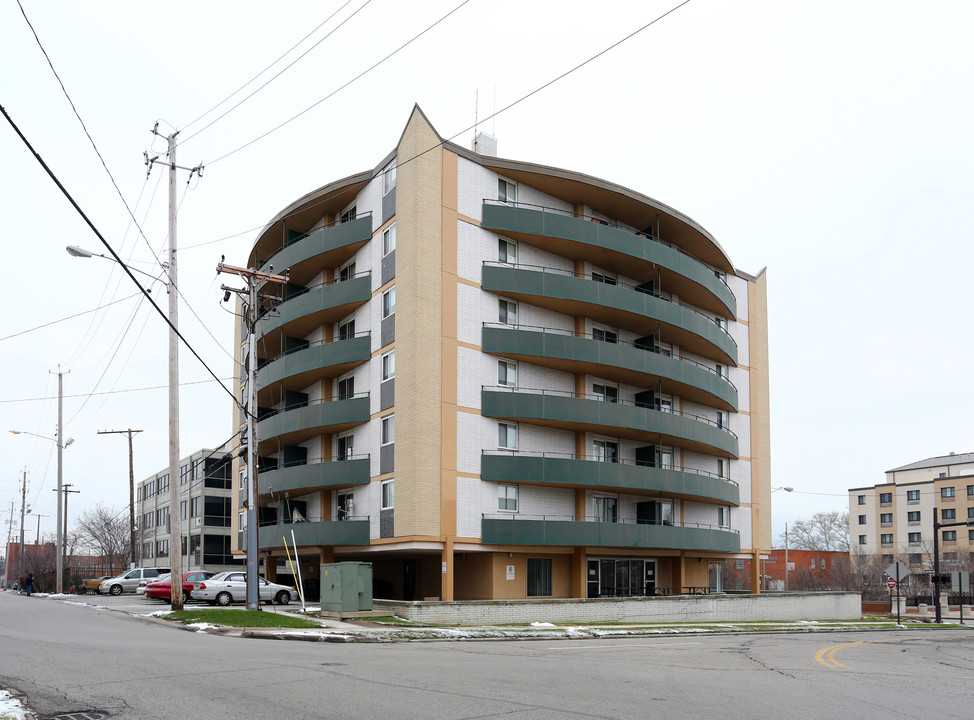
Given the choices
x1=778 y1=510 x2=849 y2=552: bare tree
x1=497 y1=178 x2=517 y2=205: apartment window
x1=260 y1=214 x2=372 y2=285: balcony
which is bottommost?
x1=778 y1=510 x2=849 y2=552: bare tree

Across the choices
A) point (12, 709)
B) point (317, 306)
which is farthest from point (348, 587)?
point (12, 709)

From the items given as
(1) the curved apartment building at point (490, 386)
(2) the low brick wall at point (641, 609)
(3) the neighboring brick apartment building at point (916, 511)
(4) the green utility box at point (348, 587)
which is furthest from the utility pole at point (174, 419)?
(3) the neighboring brick apartment building at point (916, 511)

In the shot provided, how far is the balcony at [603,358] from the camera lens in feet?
125

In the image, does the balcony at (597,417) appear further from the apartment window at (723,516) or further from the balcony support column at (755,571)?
the balcony support column at (755,571)

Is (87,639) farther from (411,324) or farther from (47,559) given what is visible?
(47,559)

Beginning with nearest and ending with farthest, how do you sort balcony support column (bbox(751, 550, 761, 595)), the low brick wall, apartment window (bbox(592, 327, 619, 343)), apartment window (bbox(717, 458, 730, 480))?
the low brick wall → apartment window (bbox(592, 327, 619, 343)) → apartment window (bbox(717, 458, 730, 480)) → balcony support column (bbox(751, 550, 761, 595))

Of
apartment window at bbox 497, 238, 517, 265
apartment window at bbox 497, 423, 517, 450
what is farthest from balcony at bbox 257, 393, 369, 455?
apartment window at bbox 497, 238, 517, 265

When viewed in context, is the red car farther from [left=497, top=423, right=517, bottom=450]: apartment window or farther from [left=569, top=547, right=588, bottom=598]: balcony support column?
[left=569, top=547, right=588, bottom=598]: balcony support column

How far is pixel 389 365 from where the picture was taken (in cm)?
3803

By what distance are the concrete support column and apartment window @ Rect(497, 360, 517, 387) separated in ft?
23.8

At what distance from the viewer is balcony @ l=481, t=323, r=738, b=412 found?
3825 cm

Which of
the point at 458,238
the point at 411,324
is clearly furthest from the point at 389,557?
the point at 458,238

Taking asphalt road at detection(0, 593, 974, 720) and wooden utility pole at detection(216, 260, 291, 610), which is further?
wooden utility pole at detection(216, 260, 291, 610)

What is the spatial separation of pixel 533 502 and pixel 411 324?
9.50 meters
